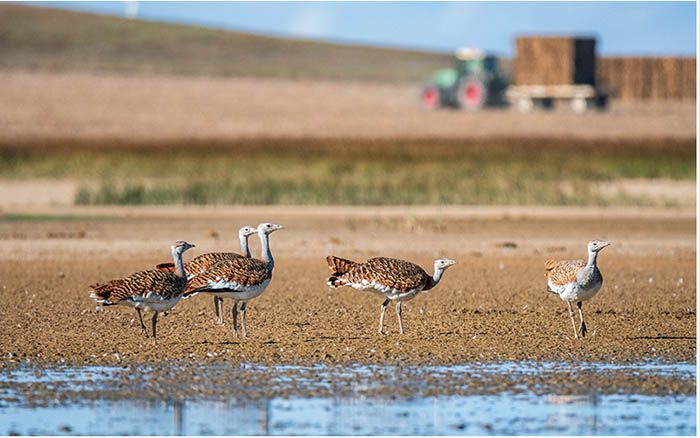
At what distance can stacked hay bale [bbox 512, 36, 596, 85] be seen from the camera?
6166cm

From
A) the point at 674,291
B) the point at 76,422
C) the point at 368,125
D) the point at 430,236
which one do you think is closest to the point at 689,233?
the point at 430,236

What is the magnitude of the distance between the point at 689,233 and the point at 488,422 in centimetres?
1399

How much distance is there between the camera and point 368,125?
164 feet

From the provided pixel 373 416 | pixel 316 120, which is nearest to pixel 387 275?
pixel 373 416

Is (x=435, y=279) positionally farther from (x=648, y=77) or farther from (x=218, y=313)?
(x=648, y=77)

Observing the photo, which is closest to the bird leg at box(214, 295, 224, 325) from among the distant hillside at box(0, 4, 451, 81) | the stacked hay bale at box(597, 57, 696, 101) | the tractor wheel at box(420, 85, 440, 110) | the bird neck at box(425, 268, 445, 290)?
the bird neck at box(425, 268, 445, 290)

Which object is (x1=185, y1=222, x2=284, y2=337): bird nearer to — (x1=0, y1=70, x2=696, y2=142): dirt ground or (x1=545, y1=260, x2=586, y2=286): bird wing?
(x1=545, y1=260, x2=586, y2=286): bird wing

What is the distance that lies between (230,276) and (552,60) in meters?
51.6

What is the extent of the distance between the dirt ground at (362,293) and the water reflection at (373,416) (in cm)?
163

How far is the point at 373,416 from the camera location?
9.48m

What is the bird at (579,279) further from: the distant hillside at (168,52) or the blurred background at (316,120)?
the distant hillside at (168,52)

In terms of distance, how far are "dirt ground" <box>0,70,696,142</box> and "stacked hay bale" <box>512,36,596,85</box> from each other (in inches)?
68.1

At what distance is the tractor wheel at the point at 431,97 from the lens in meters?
60.2

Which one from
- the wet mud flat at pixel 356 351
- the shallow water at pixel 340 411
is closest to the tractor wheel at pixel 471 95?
the wet mud flat at pixel 356 351
